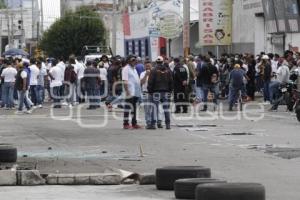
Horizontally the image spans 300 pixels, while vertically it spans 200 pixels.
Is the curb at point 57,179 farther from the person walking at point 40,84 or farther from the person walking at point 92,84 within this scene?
the person walking at point 40,84

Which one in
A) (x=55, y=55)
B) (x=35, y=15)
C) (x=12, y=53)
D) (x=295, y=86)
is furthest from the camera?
(x=35, y=15)

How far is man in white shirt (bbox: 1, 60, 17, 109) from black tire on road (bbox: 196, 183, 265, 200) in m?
22.4

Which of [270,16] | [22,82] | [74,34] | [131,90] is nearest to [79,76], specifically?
[22,82]

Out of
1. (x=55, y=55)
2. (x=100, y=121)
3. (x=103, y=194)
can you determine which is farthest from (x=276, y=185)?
(x=55, y=55)

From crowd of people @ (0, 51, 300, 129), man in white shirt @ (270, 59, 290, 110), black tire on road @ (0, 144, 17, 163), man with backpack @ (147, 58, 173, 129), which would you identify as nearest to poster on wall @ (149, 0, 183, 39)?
crowd of people @ (0, 51, 300, 129)

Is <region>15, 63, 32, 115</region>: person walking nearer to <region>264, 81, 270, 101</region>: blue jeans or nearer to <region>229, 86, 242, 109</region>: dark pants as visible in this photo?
<region>229, 86, 242, 109</region>: dark pants

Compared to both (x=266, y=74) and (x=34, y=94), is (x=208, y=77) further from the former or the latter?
(x=34, y=94)

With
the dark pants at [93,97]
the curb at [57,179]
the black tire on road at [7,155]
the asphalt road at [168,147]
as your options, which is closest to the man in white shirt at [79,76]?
the dark pants at [93,97]

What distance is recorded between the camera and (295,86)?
1094 inches

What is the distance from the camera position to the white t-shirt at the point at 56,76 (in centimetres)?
3262

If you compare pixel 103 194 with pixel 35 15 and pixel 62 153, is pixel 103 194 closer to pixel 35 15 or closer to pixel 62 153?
pixel 62 153

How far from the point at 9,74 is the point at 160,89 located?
11174mm

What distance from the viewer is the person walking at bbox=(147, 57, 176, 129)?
21.6 meters

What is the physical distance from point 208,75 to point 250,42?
17.7 metres
